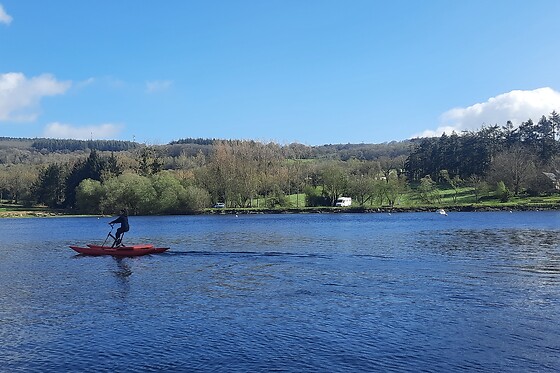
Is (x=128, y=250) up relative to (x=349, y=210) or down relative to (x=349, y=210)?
down

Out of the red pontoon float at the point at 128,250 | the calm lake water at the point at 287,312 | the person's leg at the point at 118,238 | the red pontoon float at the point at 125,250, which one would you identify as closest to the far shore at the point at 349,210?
the calm lake water at the point at 287,312

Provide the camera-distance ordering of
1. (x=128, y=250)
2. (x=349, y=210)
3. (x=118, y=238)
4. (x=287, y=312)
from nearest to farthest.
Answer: (x=287, y=312) < (x=128, y=250) < (x=118, y=238) < (x=349, y=210)

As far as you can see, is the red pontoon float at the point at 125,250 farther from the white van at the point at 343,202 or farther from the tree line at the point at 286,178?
the white van at the point at 343,202

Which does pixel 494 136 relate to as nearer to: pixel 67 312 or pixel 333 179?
pixel 333 179

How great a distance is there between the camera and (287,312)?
23.2 meters

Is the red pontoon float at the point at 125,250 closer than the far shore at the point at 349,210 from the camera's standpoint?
Yes

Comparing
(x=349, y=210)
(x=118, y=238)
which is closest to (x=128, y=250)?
(x=118, y=238)

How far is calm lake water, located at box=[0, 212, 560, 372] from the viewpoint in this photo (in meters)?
17.1

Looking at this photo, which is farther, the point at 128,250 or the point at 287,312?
the point at 128,250

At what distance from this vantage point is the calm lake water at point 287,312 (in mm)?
17094

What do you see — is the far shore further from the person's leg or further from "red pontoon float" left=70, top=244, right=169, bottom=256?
"red pontoon float" left=70, top=244, right=169, bottom=256

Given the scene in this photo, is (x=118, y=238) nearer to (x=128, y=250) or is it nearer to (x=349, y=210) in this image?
(x=128, y=250)

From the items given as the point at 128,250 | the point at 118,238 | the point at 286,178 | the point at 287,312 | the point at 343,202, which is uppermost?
the point at 286,178

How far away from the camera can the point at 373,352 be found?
691 inches
